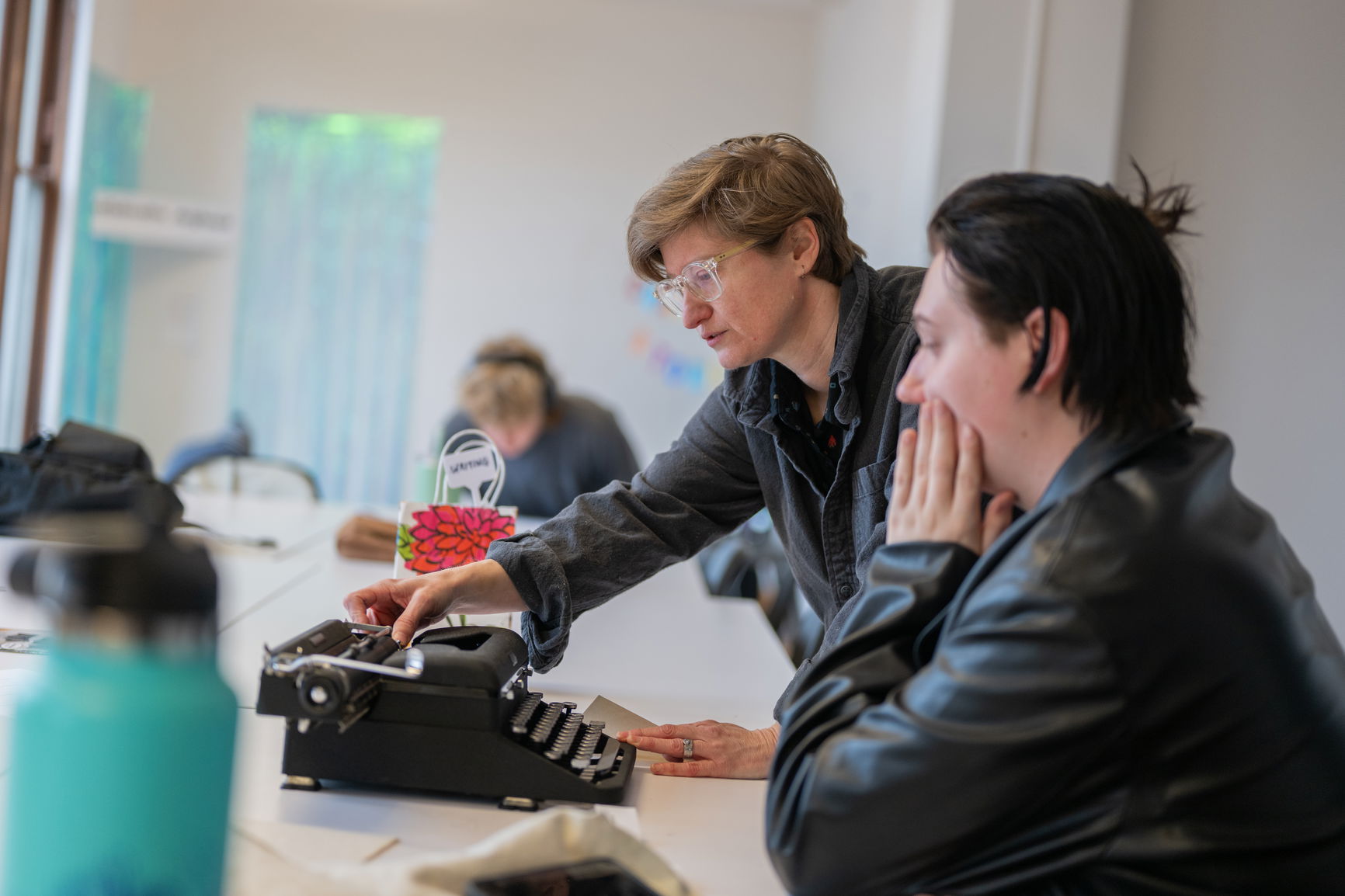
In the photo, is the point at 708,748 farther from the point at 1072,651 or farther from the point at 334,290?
the point at 334,290

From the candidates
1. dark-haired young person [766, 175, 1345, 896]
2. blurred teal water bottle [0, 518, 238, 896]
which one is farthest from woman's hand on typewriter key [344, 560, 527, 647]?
blurred teal water bottle [0, 518, 238, 896]

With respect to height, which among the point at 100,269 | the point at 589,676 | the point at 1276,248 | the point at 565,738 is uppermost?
the point at 1276,248

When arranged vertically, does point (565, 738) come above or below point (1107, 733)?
below

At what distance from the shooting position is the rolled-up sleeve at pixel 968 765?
799 millimetres

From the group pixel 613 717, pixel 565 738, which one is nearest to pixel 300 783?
pixel 565 738

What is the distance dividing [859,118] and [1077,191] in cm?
387

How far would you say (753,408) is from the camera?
1.59 m

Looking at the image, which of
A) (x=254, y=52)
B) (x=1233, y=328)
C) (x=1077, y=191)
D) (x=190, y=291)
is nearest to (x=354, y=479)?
(x=190, y=291)

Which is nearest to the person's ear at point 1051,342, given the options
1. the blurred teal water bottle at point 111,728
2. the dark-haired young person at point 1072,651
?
the dark-haired young person at point 1072,651

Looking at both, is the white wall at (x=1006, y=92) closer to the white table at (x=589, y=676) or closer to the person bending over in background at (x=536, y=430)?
the person bending over in background at (x=536, y=430)

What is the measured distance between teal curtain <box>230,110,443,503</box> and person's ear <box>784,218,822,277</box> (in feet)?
14.7

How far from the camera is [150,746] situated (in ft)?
2.02

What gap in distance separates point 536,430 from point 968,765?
120 inches

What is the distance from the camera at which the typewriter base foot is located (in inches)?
42.3
